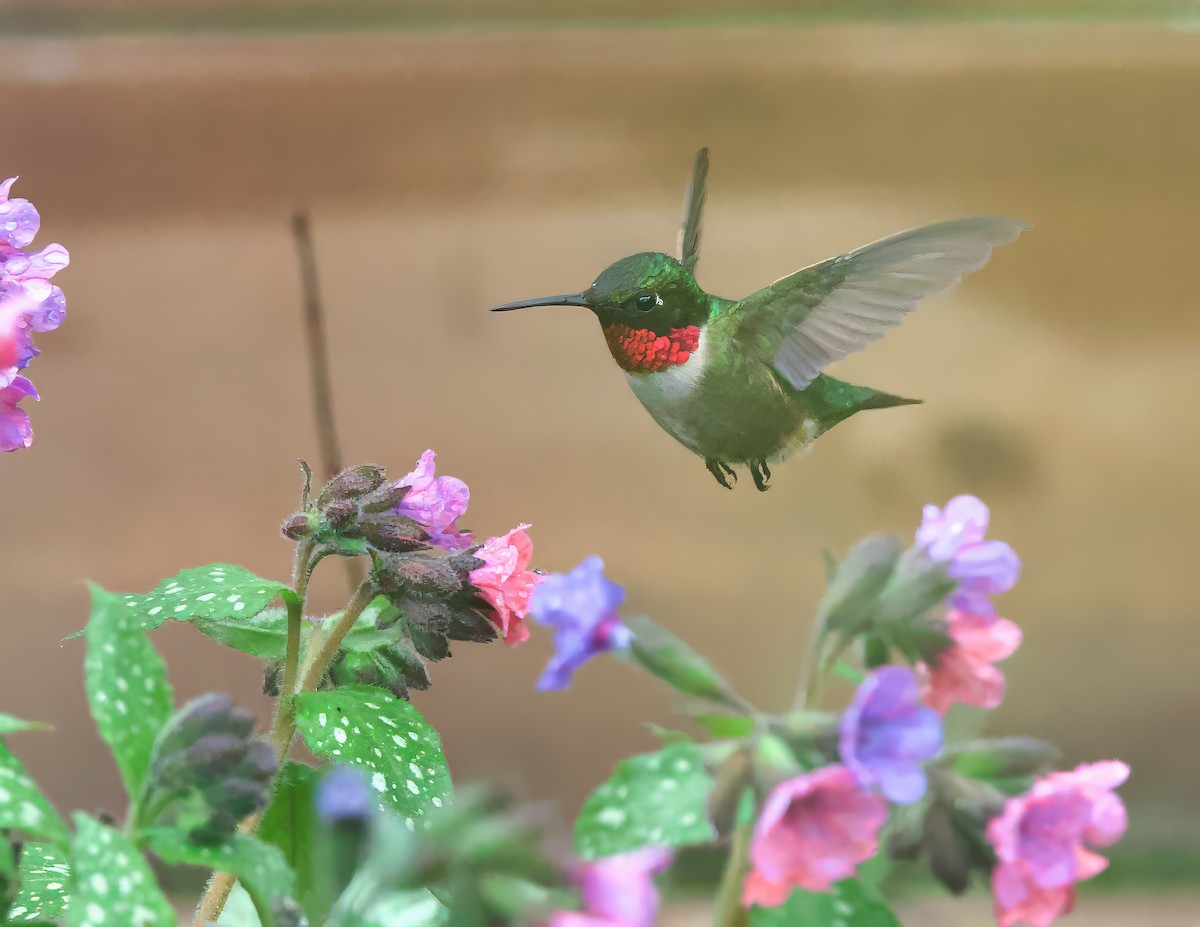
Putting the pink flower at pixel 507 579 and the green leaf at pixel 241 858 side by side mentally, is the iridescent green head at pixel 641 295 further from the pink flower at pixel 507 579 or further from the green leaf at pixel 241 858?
the green leaf at pixel 241 858

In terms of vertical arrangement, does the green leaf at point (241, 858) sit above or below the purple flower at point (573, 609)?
below

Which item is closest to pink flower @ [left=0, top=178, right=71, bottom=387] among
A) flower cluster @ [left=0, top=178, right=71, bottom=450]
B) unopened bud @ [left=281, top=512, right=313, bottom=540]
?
flower cluster @ [left=0, top=178, right=71, bottom=450]

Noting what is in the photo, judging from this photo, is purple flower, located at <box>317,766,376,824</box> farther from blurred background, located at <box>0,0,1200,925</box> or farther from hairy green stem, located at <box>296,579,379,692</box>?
blurred background, located at <box>0,0,1200,925</box>

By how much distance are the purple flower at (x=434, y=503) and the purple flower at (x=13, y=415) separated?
5.4 inches

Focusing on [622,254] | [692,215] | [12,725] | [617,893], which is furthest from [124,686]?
[622,254]

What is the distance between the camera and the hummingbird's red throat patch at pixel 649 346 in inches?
17.5

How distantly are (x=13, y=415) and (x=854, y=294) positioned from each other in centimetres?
34

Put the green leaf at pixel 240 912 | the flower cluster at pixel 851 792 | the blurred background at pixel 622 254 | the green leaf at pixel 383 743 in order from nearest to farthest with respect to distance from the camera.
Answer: the flower cluster at pixel 851 792
the green leaf at pixel 383 743
the green leaf at pixel 240 912
the blurred background at pixel 622 254

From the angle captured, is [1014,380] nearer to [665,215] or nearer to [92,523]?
[665,215]

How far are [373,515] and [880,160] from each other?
0.87m

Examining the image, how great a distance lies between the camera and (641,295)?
1.43 ft

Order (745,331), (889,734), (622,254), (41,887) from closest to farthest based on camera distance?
(889,734) < (41,887) < (745,331) < (622,254)

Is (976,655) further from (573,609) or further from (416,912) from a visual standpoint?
(416,912)

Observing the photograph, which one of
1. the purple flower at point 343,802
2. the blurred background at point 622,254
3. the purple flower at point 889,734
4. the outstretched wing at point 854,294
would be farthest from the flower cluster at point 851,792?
the blurred background at point 622,254
